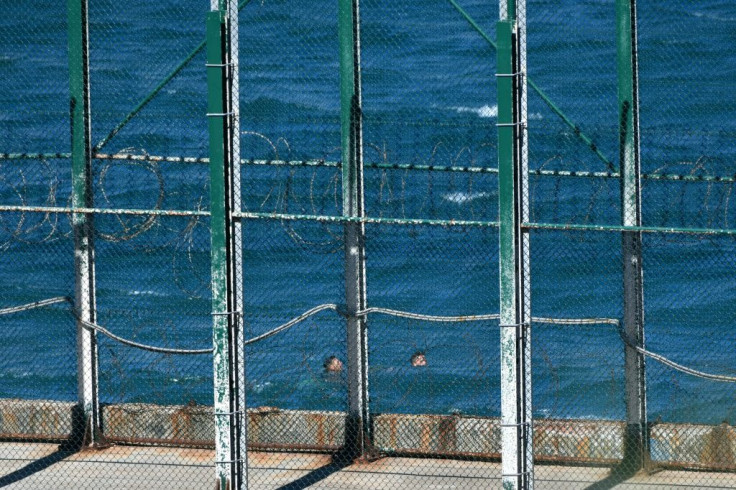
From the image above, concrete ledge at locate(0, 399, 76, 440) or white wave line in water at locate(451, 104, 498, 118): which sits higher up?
white wave line in water at locate(451, 104, 498, 118)

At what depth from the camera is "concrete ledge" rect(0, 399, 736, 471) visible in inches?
358

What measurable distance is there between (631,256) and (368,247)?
15919mm

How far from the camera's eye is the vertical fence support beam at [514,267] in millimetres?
7434

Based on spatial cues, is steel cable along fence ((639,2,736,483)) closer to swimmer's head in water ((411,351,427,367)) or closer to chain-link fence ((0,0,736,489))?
chain-link fence ((0,0,736,489))

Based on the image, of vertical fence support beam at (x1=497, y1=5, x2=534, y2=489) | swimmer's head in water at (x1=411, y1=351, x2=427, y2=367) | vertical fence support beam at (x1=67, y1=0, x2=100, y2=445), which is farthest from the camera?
swimmer's head in water at (x1=411, y1=351, x2=427, y2=367)

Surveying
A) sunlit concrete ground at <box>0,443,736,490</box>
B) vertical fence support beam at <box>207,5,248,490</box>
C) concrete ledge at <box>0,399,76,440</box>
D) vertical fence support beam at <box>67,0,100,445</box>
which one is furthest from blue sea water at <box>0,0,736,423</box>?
vertical fence support beam at <box>207,5,248,490</box>

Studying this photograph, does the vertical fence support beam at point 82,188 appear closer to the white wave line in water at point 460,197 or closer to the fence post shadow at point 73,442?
the fence post shadow at point 73,442

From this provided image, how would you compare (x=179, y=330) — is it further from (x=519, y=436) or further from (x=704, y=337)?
(x=519, y=436)

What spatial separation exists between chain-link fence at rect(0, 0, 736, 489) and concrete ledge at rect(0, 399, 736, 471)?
0.07 ft

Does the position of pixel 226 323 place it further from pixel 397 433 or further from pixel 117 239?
pixel 397 433

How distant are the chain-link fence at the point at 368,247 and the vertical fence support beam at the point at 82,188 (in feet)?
0.07

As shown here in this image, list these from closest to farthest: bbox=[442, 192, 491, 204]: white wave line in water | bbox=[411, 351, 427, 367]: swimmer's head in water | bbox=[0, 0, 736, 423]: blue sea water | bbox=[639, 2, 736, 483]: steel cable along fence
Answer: bbox=[639, 2, 736, 483]: steel cable along fence
bbox=[411, 351, 427, 367]: swimmer's head in water
bbox=[0, 0, 736, 423]: blue sea water
bbox=[442, 192, 491, 204]: white wave line in water

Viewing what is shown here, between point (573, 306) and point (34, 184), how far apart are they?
13.2 meters

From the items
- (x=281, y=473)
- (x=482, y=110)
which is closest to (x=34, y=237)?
(x=482, y=110)
